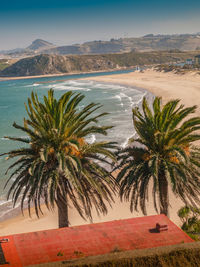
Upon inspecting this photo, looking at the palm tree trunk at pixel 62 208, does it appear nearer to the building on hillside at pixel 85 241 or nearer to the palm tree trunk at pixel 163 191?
the building on hillside at pixel 85 241

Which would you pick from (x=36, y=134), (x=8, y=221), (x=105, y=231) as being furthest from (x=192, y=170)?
(x=8, y=221)

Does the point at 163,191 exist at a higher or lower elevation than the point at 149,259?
lower

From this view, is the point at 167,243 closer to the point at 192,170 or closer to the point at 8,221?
the point at 192,170

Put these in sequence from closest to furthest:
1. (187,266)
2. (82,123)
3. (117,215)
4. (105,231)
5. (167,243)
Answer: (187,266)
(167,243)
(105,231)
(82,123)
(117,215)

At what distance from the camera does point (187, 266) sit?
768 centimetres

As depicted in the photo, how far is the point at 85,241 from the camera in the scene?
9.80 m

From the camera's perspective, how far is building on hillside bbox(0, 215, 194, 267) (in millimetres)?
9038

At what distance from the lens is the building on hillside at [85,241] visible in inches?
356

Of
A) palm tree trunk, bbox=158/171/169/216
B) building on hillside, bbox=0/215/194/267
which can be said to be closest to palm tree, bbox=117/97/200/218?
palm tree trunk, bbox=158/171/169/216

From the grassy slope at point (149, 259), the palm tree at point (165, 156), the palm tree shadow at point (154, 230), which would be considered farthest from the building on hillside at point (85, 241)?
the palm tree at point (165, 156)

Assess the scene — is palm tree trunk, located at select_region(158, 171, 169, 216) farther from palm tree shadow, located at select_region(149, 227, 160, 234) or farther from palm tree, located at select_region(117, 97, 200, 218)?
palm tree shadow, located at select_region(149, 227, 160, 234)

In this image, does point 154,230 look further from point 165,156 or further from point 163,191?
point 165,156

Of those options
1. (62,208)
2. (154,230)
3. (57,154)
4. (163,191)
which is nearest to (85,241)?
(62,208)

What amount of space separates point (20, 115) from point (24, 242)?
54.5 m
